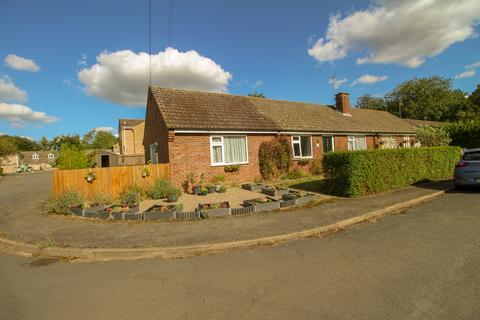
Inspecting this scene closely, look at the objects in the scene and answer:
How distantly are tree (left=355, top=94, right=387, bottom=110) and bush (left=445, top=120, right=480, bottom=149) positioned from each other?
1408 inches

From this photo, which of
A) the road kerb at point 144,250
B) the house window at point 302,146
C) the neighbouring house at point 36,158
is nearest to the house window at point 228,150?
the house window at point 302,146

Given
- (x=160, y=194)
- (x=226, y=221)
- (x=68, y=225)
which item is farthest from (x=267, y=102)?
(x=68, y=225)

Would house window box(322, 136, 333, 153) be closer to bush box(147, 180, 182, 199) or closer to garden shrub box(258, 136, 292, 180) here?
garden shrub box(258, 136, 292, 180)

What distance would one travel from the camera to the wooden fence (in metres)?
10.1

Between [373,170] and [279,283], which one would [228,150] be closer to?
[373,170]

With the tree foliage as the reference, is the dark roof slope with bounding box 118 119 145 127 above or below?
above

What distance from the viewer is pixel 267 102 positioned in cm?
1933

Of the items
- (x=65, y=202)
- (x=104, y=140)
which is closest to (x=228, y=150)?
(x=65, y=202)

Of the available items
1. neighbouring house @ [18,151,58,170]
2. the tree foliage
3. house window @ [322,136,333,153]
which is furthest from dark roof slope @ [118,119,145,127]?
neighbouring house @ [18,151,58,170]

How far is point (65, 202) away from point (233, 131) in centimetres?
806

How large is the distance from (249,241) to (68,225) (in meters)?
5.28

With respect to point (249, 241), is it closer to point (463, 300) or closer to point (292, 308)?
point (292, 308)

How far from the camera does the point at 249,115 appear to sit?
52.2 feet

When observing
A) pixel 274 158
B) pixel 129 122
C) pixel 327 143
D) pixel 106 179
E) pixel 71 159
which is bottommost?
pixel 106 179
